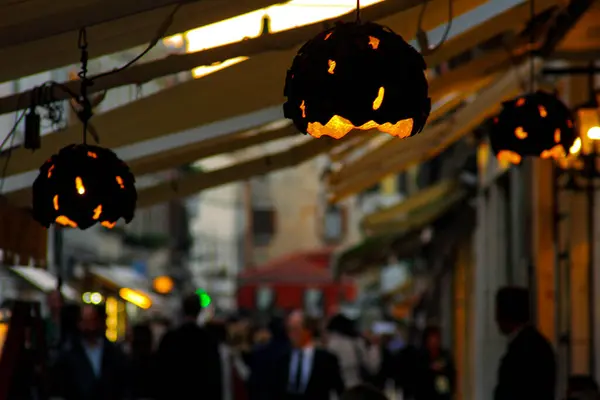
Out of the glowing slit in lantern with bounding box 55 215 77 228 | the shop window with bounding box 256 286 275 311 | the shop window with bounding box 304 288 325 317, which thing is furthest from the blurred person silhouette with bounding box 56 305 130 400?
the shop window with bounding box 304 288 325 317

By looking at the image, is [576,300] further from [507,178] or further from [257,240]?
[257,240]

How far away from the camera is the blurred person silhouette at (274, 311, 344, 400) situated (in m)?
17.4

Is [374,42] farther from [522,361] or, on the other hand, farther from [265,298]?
[265,298]

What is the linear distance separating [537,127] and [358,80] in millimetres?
4421

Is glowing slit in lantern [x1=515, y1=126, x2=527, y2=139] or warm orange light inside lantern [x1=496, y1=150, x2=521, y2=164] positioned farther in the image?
warm orange light inside lantern [x1=496, y1=150, x2=521, y2=164]

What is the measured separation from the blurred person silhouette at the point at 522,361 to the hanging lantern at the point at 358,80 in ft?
12.9

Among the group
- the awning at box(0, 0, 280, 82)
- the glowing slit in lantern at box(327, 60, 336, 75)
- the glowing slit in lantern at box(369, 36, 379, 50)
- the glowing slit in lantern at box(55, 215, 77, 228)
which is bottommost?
the glowing slit in lantern at box(55, 215, 77, 228)

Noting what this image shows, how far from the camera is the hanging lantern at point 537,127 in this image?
38.4 ft

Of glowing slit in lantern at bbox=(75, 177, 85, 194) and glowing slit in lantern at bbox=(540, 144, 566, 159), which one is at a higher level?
glowing slit in lantern at bbox=(540, 144, 566, 159)

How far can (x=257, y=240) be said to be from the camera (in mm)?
83812

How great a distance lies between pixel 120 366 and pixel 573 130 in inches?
217

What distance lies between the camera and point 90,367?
1554cm

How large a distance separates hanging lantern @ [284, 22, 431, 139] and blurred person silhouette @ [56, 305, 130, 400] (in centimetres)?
795

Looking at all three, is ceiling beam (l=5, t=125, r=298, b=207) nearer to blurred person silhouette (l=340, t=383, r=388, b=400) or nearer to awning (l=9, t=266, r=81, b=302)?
blurred person silhouette (l=340, t=383, r=388, b=400)
